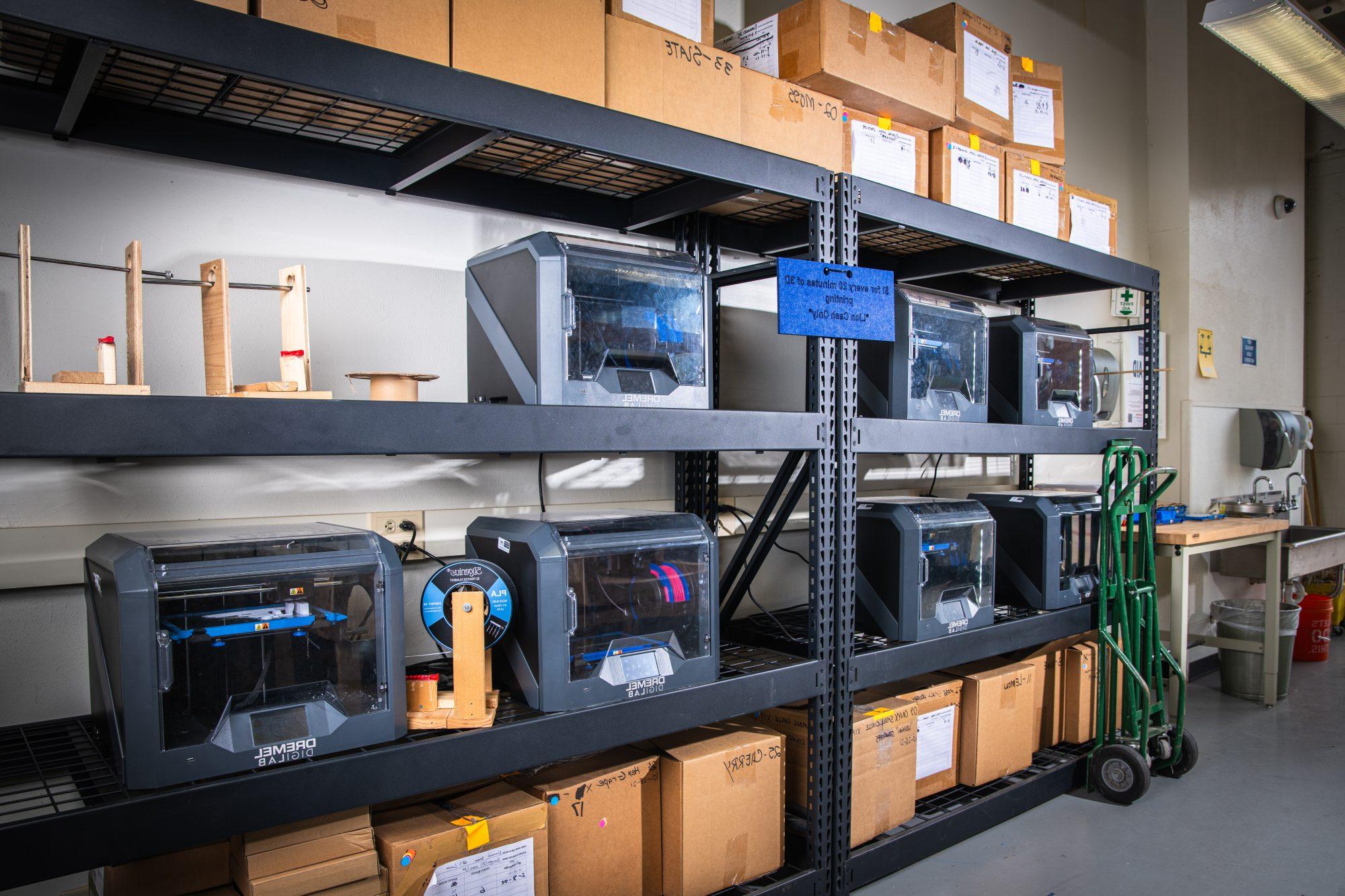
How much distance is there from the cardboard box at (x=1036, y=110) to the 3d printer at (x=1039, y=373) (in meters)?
0.53

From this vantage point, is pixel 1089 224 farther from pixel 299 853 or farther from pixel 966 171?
pixel 299 853

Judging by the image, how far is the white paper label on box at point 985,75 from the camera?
2457 mm

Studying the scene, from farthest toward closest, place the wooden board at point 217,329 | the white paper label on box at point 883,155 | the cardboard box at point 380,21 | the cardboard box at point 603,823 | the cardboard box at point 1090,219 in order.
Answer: the cardboard box at point 1090,219, the white paper label on box at point 883,155, the cardboard box at point 603,823, the wooden board at point 217,329, the cardboard box at point 380,21

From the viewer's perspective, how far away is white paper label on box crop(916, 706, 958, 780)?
2.33 m

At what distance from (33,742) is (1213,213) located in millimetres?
5173

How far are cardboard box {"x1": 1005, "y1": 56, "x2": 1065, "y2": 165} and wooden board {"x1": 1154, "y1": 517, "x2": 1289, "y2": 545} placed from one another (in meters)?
1.47

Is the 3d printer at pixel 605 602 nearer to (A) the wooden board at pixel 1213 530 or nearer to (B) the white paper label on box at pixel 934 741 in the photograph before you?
(B) the white paper label on box at pixel 934 741

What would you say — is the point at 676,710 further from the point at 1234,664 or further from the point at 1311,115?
the point at 1311,115

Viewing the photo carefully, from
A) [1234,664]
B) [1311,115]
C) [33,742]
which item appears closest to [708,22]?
[33,742]

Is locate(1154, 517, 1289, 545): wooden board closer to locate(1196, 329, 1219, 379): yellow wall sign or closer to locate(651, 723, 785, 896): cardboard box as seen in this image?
locate(1196, 329, 1219, 379): yellow wall sign

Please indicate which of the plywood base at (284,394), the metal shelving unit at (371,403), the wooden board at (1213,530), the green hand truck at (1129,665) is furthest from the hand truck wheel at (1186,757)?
the plywood base at (284,394)

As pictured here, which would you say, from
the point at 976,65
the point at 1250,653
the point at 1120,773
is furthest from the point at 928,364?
the point at 1250,653

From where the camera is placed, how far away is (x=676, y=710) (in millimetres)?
1700

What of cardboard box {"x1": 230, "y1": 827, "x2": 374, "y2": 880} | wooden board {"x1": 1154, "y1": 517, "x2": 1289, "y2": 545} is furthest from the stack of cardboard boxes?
cardboard box {"x1": 230, "y1": 827, "x2": 374, "y2": 880}
